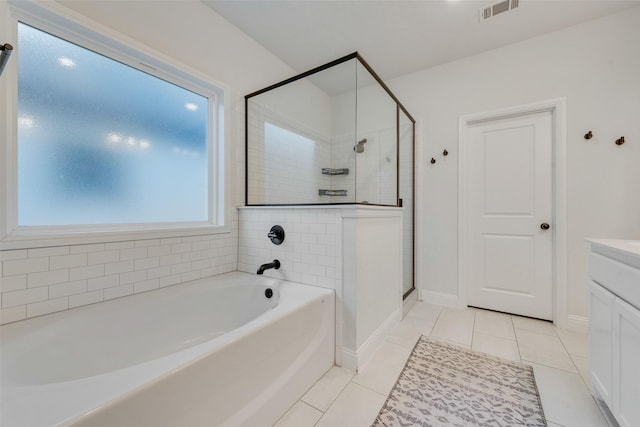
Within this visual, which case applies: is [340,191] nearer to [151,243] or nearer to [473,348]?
[151,243]

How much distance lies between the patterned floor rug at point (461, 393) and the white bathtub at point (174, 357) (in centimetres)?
48

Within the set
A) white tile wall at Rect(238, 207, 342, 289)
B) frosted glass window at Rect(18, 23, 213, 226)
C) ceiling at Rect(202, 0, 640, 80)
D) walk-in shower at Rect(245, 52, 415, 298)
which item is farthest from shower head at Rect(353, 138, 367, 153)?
frosted glass window at Rect(18, 23, 213, 226)

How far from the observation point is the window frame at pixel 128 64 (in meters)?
1.17

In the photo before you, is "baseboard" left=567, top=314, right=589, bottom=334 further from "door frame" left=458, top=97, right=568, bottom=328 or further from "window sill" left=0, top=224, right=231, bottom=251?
"window sill" left=0, top=224, right=231, bottom=251

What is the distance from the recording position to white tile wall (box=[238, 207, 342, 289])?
1.64 m

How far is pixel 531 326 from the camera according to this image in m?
2.16

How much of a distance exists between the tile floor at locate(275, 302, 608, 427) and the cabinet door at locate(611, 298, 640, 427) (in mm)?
263

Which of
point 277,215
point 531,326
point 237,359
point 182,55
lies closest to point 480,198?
point 531,326

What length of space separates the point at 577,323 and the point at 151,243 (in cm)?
342

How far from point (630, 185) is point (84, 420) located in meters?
3.38

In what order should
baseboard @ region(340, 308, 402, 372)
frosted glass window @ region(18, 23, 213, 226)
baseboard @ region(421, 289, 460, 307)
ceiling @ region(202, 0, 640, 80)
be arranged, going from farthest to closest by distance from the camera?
baseboard @ region(421, 289, 460, 307)
ceiling @ region(202, 0, 640, 80)
baseboard @ region(340, 308, 402, 372)
frosted glass window @ region(18, 23, 213, 226)

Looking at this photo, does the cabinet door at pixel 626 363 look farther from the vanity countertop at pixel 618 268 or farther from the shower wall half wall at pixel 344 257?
the shower wall half wall at pixel 344 257

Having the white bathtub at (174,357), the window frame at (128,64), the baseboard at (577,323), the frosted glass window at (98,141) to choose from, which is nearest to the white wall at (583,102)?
the baseboard at (577,323)

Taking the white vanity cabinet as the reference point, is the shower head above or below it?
above
